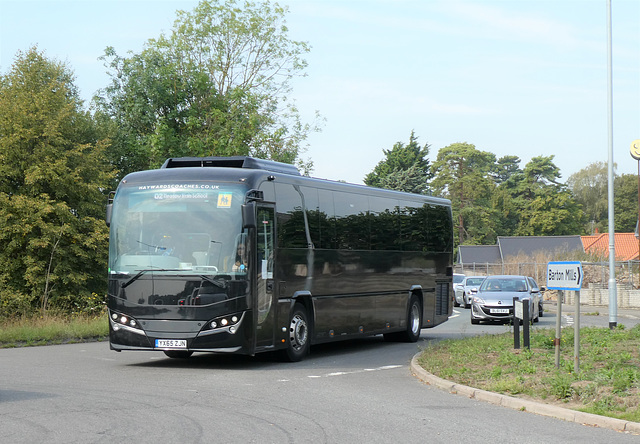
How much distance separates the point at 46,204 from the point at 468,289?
20.3 m

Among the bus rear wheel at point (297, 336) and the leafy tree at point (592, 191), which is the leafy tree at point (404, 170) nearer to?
the leafy tree at point (592, 191)

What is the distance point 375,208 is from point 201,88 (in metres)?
24.1

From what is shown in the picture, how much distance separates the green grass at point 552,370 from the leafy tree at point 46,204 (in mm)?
17140

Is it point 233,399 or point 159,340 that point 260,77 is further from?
point 233,399

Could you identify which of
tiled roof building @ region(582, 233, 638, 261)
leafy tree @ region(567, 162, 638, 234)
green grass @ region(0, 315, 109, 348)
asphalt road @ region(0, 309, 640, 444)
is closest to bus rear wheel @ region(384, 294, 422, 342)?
asphalt road @ region(0, 309, 640, 444)

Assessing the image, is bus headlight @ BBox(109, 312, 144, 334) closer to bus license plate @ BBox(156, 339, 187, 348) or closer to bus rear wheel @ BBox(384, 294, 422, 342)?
bus license plate @ BBox(156, 339, 187, 348)

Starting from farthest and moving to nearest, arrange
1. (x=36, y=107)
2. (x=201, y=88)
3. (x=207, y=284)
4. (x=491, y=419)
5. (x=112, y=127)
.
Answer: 1. (x=201, y=88)
2. (x=112, y=127)
3. (x=36, y=107)
4. (x=207, y=284)
5. (x=491, y=419)

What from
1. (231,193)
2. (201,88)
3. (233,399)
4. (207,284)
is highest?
(201,88)

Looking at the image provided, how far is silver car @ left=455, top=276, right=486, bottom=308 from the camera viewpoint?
41000 millimetres

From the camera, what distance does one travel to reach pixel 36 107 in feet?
103

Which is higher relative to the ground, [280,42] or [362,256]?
[280,42]

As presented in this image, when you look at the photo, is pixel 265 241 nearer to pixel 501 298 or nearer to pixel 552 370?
pixel 552 370

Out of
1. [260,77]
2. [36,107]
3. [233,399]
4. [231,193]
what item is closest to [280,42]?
[260,77]

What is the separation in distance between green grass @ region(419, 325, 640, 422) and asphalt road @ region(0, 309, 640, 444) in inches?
22.0
